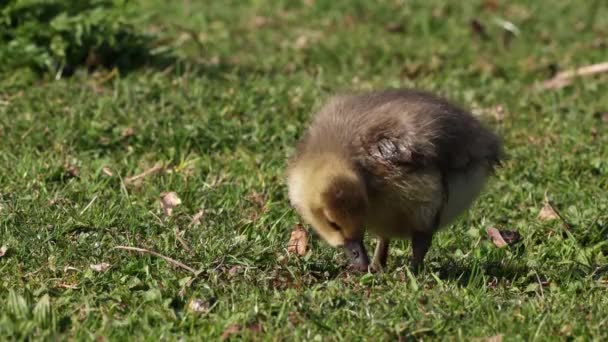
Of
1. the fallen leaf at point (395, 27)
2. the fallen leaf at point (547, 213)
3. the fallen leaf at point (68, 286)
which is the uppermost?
the fallen leaf at point (68, 286)

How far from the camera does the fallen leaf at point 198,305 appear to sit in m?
5.06

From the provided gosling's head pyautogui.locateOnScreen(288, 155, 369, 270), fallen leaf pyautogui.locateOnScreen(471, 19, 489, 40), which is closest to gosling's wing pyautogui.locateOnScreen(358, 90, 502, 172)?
gosling's head pyautogui.locateOnScreen(288, 155, 369, 270)

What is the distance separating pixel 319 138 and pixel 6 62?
13.1 ft

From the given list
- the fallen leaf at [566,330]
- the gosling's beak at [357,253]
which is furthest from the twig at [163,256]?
the fallen leaf at [566,330]

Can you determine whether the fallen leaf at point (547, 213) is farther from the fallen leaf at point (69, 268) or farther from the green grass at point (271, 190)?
the fallen leaf at point (69, 268)

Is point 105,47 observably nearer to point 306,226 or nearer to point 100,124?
point 100,124

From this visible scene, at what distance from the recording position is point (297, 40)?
437 inches

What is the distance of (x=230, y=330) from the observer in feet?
15.8

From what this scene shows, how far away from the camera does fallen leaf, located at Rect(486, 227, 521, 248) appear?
21.2ft

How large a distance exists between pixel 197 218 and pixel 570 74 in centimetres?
478

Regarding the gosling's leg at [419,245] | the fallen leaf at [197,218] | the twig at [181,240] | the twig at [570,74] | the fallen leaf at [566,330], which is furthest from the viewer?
the twig at [570,74]

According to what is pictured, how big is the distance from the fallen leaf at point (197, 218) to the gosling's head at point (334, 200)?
104 cm

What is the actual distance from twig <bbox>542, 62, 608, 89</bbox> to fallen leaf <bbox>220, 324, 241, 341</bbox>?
567 cm

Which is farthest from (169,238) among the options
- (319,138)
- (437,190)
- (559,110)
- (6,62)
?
(559,110)
